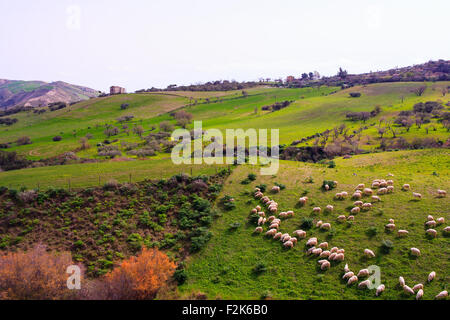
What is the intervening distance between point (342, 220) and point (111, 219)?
25.6 m

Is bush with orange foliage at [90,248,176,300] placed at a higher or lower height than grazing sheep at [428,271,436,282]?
lower

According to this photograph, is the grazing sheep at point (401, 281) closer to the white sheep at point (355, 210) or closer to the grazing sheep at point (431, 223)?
the grazing sheep at point (431, 223)

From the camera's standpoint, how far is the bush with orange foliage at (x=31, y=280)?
19.4 m

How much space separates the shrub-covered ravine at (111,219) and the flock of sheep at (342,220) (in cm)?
681

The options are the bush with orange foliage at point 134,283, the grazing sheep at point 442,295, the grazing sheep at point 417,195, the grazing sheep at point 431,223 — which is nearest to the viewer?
the grazing sheep at point 442,295

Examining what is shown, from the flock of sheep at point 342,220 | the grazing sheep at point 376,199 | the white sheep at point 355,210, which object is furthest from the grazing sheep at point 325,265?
the grazing sheep at point 376,199

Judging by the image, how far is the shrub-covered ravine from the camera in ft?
93.3

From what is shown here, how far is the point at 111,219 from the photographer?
107 ft

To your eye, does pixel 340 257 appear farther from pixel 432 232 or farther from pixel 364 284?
pixel 432 232

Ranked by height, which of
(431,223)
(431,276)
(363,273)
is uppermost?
(431,223)

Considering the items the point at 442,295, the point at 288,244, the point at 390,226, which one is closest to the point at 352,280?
the point at 442,295

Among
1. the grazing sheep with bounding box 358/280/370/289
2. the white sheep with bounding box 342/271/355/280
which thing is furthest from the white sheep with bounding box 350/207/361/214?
the grazing sheep with bounding box 358/280/370/289

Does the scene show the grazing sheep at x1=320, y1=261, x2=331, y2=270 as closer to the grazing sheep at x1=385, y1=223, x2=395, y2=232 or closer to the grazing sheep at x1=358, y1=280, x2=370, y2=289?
the grazing sheep at x1=358, y1=280, x2=370, y2=289

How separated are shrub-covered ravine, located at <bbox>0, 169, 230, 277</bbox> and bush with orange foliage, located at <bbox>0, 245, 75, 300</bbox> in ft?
15.5
